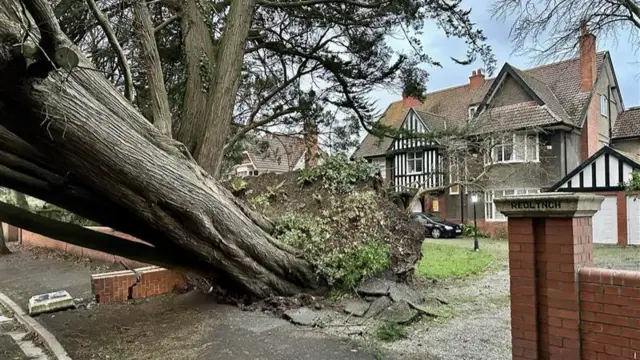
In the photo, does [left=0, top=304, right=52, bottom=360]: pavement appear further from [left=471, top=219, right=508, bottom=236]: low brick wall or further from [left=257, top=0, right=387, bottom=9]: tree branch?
[left=471, top=219, right=508, bottom=236]: low brick wall

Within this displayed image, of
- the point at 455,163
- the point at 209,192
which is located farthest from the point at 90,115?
the point at 455,163

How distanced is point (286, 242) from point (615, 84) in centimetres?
2374

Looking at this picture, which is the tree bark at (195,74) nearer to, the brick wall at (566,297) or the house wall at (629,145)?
the brick wall at (566,297)

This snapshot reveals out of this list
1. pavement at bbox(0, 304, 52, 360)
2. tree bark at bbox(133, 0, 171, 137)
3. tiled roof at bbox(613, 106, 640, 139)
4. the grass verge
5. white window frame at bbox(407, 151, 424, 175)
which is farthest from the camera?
white window frame at bbox(407, 151, 424, 175)

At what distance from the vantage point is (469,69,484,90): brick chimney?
89.4 feet

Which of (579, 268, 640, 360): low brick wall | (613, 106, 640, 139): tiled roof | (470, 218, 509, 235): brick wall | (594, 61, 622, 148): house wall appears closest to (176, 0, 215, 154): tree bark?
(579, 268, 640, 360): low brick wall

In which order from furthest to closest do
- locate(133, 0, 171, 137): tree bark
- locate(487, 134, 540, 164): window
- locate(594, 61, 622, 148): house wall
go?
1. locate(594, 61, 622, 148): house wall
2. locate(487, 134, 540, 164): window
3. locate(133, 0, 171, 137): tree bark

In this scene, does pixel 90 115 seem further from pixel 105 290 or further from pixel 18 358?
pixel 105 290

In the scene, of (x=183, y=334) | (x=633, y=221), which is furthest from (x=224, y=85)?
(x=633, y=221)

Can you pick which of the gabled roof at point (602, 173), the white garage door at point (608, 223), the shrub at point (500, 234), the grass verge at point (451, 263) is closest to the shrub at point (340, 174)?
the grass verge at point (451, 263)

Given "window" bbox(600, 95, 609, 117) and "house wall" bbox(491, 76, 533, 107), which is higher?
"house wall" bbox(491, 76, 533, 107)

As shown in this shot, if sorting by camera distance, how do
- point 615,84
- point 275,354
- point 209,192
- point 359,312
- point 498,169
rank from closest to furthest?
point 275,354, point 209,192, point 359,312, point 498,169, point 615,84

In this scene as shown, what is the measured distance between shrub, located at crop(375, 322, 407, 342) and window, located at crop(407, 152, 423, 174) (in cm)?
2093

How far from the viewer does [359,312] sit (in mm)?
6469
